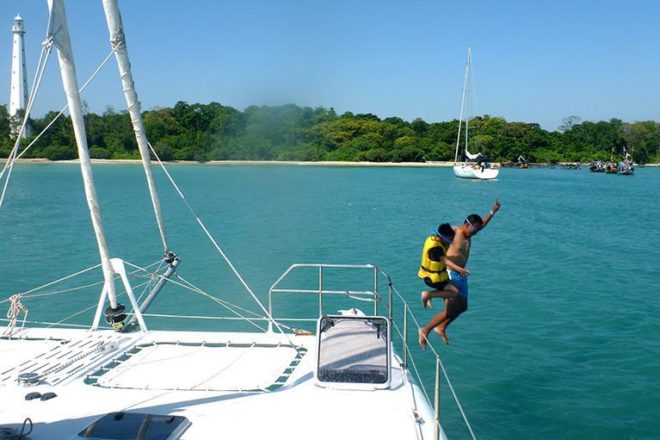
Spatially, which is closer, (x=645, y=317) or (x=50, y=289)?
(x=645, y=317)

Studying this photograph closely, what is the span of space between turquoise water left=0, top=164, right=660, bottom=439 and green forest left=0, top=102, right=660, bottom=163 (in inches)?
1379

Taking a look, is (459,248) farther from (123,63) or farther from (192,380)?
(123,63)

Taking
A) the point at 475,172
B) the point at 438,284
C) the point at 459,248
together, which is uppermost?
the point at 475,172

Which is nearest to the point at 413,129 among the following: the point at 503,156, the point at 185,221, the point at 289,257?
the point at 503,156

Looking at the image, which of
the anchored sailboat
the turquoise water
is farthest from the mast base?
the turquoise water

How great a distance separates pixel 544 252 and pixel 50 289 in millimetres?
22512

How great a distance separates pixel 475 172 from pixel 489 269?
6650 centimetres

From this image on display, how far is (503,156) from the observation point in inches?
5581

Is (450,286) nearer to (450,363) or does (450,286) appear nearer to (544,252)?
(450,363)

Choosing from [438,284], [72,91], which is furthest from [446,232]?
[72,91]

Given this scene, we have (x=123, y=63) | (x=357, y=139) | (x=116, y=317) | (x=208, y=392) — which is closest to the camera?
(x=208, y=392)

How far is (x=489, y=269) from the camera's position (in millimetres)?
25500

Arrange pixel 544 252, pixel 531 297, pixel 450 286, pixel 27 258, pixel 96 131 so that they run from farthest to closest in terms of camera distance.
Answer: pixel 96 131 < pixel 544 252 < pixel 27 258 < pixel 531 297 < pixel 450 286

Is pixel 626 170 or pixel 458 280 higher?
pixel 626 170
